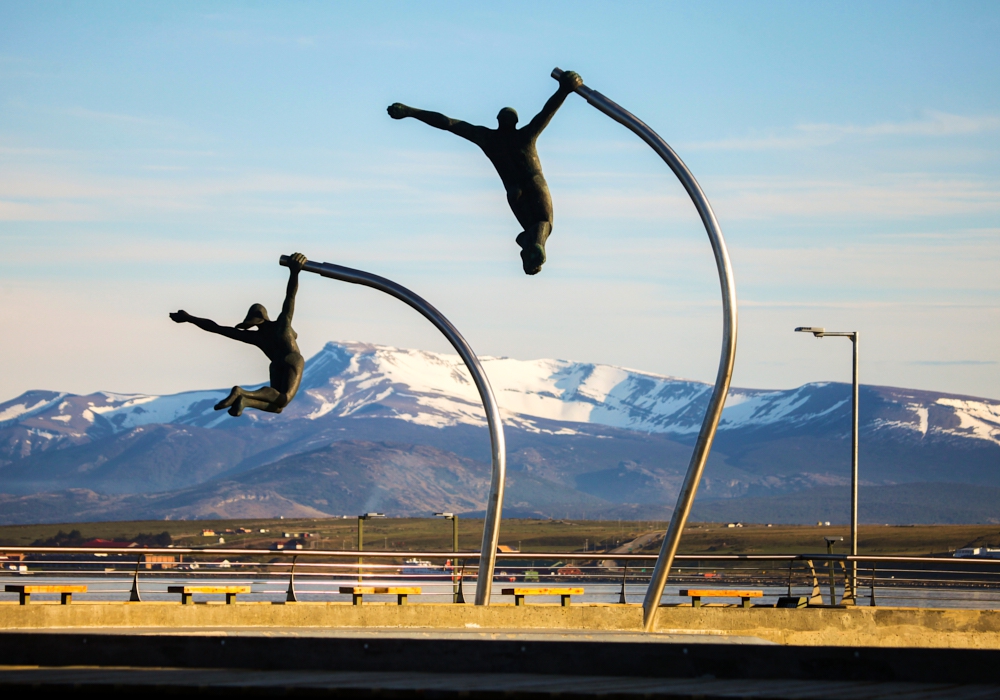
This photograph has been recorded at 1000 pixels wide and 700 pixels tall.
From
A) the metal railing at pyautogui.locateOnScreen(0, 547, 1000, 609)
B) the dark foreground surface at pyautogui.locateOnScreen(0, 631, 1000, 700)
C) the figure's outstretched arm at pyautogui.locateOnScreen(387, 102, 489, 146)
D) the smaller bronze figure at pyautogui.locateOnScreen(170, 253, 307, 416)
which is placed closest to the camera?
the dark foreground surface at pyautogui.locateOnScreen(0, 631, 1000, 700)

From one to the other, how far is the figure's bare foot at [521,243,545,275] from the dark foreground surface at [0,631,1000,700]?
7.65 m

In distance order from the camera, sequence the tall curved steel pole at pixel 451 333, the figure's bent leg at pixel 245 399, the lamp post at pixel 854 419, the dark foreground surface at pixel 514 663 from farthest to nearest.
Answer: the lamp post at pixel 854 419, the tall curved steel pole at pixel 451 333, the figure's bent leg at pixel 245 399, the dark foreground surface at pixel 514 663

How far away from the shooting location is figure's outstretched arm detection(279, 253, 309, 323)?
17.6 metres

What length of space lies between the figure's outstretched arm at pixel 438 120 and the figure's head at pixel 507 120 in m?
0.34

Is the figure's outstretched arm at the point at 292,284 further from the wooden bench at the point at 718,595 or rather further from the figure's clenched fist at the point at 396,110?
the wooden bench at the point at 718,595

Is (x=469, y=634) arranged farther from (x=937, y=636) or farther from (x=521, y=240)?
(x=937, y=636)

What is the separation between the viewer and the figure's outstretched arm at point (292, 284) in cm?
1764

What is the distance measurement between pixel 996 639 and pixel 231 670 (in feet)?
47.6

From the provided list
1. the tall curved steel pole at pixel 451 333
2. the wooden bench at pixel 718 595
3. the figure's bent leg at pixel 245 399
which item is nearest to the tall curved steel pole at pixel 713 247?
the tall curved steel pole at pixel 451 333

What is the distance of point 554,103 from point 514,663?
899 centimetres

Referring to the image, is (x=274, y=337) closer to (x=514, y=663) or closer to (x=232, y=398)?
(x=232, y=398)

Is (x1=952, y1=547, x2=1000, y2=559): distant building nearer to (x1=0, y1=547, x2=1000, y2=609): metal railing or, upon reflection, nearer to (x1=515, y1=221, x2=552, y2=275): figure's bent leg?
(x1=0, y1=547, x2=1000, y2=609): metal railing

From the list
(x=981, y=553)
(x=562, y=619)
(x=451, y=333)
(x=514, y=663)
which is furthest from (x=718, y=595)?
(x=981, y=553)

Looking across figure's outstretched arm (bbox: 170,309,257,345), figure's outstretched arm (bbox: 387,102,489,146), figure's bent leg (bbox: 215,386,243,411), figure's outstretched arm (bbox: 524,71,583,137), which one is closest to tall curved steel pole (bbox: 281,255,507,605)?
figure's outstretched arm (bbox: 170,309,257,345)
